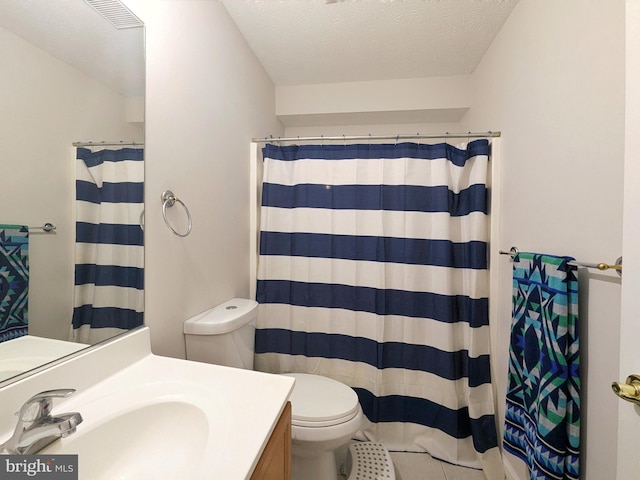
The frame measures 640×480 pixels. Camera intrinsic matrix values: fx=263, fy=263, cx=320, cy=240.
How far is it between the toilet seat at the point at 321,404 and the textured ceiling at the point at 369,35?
192 cm

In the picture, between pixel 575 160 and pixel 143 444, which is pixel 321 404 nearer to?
pixel 143 444

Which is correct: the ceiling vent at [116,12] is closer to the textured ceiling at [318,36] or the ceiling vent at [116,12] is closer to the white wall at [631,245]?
the textured ceiling at [318,36]

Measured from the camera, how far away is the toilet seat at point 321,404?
1137 millimetres

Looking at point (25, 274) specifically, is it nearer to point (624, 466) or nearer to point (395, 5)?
point (624, 466)

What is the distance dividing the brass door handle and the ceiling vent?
5.15ft

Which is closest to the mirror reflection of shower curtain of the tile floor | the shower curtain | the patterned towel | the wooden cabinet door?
the wooden cabinet door

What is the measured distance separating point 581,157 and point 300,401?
147 centimetres

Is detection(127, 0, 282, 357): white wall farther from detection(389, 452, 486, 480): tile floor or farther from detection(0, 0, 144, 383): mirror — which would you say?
detection(389, 452, 486, 480): tile floor

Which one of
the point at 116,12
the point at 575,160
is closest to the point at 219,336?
the point at 116,12

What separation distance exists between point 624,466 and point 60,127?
151cm

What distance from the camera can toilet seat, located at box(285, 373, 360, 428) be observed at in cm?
114

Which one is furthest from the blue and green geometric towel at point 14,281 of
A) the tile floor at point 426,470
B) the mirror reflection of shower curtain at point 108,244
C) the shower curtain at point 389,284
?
the tile floor at point 426,470

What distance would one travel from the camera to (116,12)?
81 cm

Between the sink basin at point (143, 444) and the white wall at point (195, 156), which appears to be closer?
the sink basin at point (143, 444)
